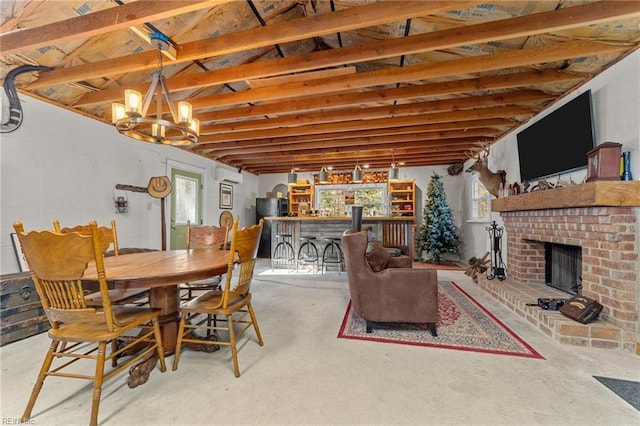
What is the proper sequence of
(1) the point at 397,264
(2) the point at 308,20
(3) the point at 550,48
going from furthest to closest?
(1) the point at 397,264 → (3) the point at 550,48 → (2) the point at 308,20

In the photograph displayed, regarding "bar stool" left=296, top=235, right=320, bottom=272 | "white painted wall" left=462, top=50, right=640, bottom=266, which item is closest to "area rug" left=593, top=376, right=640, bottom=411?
"white painted wall" left=462, top=50, right=640, bottom=266

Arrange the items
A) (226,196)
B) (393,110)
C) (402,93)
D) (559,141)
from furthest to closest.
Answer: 1. (226,196)
2. (393,110)
3. (402,93)
4. (559,141)

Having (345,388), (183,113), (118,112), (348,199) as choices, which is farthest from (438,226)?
(118,112)

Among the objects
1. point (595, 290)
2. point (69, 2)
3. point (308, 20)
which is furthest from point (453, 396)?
point (69, 2)

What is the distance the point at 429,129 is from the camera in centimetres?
437

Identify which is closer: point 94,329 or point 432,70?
point 94,329

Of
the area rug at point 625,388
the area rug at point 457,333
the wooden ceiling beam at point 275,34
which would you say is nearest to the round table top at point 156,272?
the area rug at point 457,333

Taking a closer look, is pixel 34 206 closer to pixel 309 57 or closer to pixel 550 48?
pixel 309 57

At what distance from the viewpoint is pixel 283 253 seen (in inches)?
243

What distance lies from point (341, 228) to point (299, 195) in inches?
102

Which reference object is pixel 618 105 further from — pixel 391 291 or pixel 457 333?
pixel 391 291

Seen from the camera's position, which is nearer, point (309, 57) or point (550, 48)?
point (550, 48)

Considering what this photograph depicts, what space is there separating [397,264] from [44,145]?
457cm

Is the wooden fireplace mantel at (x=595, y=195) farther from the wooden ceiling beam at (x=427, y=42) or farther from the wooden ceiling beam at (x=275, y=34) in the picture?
the wooden ceiling beam at (x=275, y=34)
